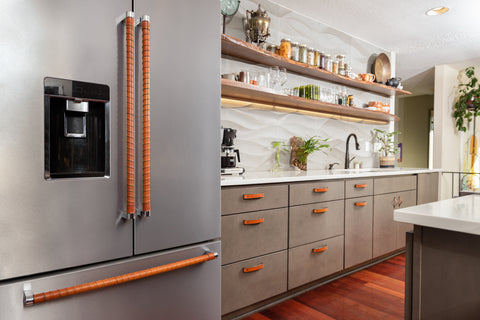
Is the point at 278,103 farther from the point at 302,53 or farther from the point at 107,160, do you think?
the point at 107,160

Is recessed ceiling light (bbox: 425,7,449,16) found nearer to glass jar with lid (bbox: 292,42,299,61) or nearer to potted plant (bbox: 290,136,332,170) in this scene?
glass jar with lid (bbox: 292,42,299,61)

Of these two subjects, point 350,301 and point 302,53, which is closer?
point 350,301

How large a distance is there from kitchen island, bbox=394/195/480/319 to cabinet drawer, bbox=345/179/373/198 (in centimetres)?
150

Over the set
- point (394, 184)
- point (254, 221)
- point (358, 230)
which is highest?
point (394, 184)

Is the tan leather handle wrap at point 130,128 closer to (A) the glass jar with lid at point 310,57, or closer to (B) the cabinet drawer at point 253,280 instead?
(B) the cabinet drawer at point 253,280

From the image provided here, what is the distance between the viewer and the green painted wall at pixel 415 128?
7.77m

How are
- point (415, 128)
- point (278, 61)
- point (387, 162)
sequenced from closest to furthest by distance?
point (278, 61)
point (387, 162)
point (415, 128)

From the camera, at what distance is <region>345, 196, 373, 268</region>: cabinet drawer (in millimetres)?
2701

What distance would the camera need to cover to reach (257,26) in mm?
2525

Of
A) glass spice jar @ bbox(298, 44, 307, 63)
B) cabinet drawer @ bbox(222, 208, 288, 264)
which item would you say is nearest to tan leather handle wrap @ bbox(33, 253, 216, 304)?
cabinet drawer @ bbox(222, 208, 288, 264)

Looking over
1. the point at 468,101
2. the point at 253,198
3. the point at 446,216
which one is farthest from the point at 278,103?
the point at 468,101

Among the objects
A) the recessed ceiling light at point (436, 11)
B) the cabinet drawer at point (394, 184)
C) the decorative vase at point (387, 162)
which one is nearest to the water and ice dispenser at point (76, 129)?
the cabinet drawer at point (394, 184)

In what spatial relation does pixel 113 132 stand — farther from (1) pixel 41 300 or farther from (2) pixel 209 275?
(2) pixel 209 275

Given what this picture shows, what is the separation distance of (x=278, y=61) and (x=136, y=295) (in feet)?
7.08
